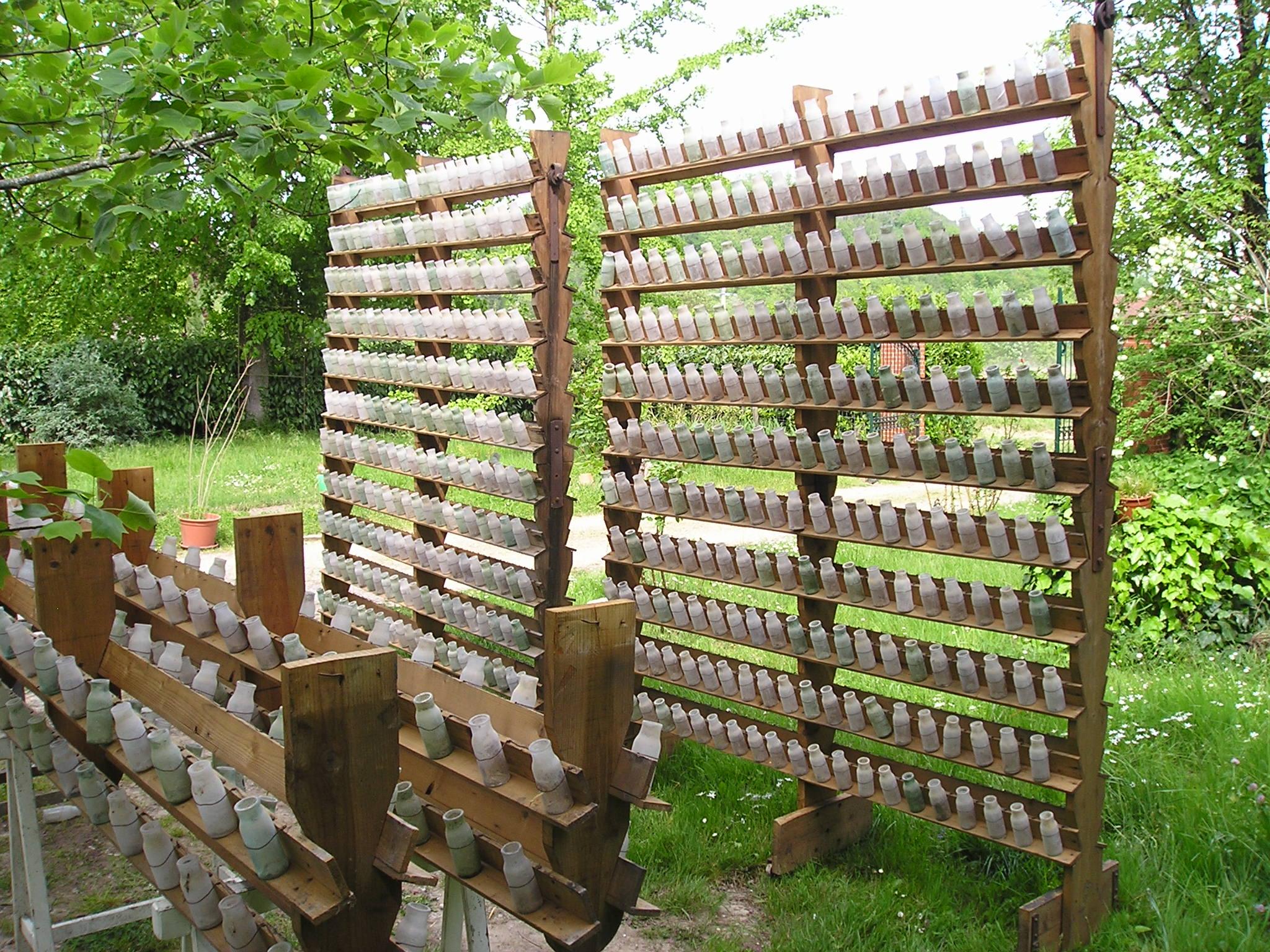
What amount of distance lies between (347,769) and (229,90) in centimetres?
173

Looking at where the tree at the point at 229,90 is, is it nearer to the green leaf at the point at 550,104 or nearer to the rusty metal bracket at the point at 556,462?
the green leaf at the point at 550,104

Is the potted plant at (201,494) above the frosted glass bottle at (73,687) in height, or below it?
below

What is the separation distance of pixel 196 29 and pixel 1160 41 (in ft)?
37.7

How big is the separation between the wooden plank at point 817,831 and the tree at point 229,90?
2398 mm

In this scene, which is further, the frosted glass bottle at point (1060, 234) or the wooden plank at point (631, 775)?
the frosted glass bottle at point (1060, 234)

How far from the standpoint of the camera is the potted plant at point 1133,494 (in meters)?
6.36

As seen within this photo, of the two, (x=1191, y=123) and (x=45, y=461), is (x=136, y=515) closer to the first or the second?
(x=45, y=461)

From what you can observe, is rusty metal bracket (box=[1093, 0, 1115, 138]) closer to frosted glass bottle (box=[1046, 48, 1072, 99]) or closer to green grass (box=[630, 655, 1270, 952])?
frosted glass bottle (box=[1046, 48, 1072, 99])

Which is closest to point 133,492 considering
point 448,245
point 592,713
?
point 592,713

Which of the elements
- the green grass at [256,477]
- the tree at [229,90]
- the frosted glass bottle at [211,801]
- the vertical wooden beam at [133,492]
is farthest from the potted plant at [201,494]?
the frosted glass bottle at [211,801]

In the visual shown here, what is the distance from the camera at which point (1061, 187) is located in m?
3.01

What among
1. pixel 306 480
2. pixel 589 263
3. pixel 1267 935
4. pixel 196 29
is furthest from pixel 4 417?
pixel 1267 935

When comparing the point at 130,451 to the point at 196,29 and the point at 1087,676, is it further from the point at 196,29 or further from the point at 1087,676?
the point at 1087,676

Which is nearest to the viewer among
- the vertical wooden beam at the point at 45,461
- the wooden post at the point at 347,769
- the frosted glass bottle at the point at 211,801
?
the wooden post at the point at 347,769
